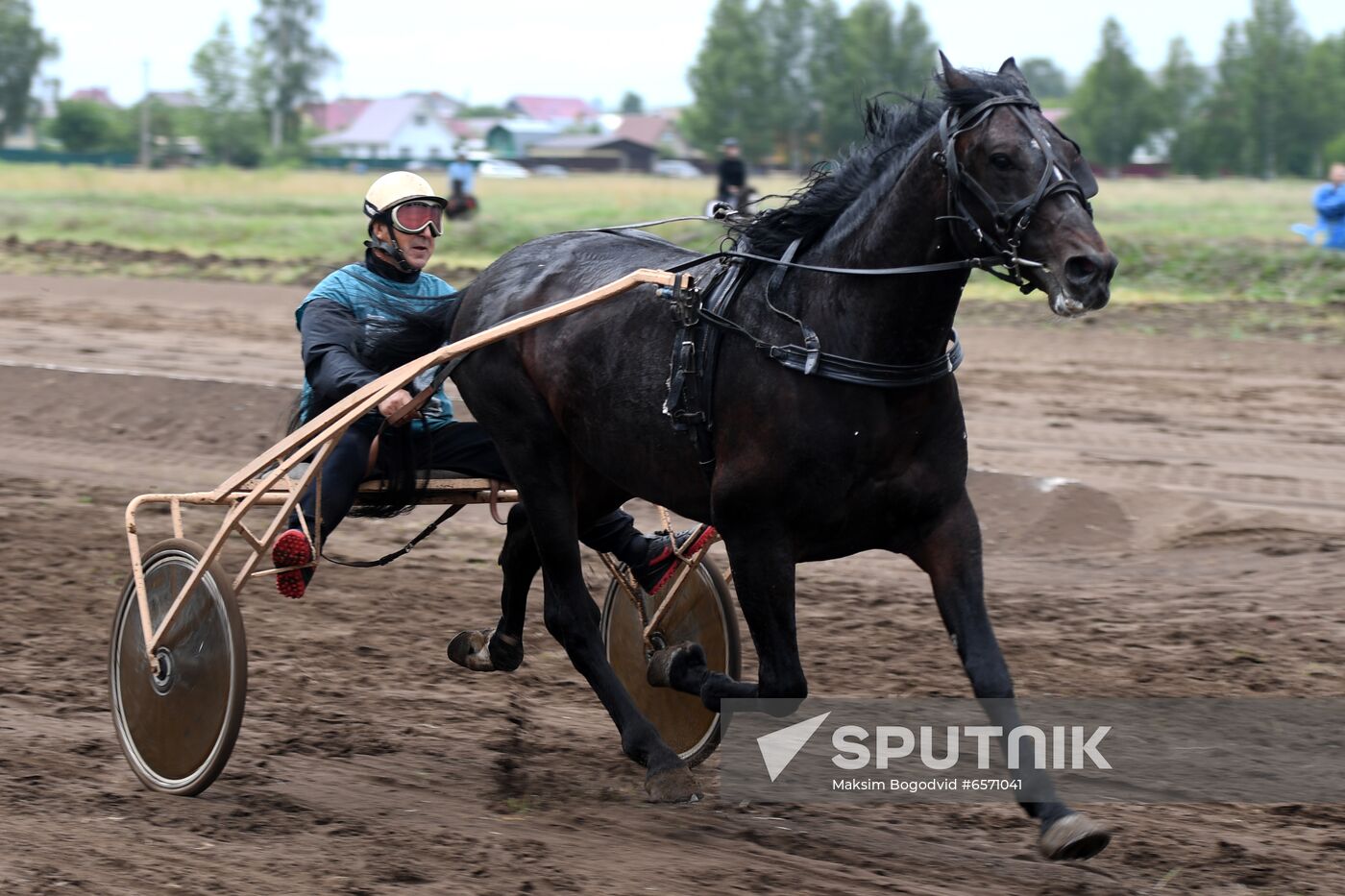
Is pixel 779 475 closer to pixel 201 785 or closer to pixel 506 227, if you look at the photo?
pixel 201 785

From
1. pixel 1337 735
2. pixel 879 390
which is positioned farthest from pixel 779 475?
pixel 1337 735

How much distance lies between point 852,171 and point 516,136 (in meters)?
116

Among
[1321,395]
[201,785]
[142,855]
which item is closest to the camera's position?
[142,855]

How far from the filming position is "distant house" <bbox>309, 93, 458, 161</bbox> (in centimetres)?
10375

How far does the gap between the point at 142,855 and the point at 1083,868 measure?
2.37 m

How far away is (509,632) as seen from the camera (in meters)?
5.60

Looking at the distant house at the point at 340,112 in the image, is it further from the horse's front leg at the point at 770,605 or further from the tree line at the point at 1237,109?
the horse's front leg at the point at 770,605

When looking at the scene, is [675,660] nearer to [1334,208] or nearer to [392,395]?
[392,395]

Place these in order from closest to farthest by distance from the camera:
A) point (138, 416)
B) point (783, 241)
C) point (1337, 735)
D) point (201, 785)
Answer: point (783, 241)
point (201, 785)
point (1337, 735)
point (138, 416)

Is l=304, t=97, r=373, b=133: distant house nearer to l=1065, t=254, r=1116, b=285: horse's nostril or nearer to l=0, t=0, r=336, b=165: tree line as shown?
l=0, t=0, r=336, b=165: tree line

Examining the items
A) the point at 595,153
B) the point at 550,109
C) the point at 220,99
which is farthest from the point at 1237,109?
the point at 550,109

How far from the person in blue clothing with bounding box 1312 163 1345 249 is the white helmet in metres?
17.4

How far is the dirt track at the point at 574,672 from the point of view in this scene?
4168 millimetres

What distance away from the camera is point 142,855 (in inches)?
164
